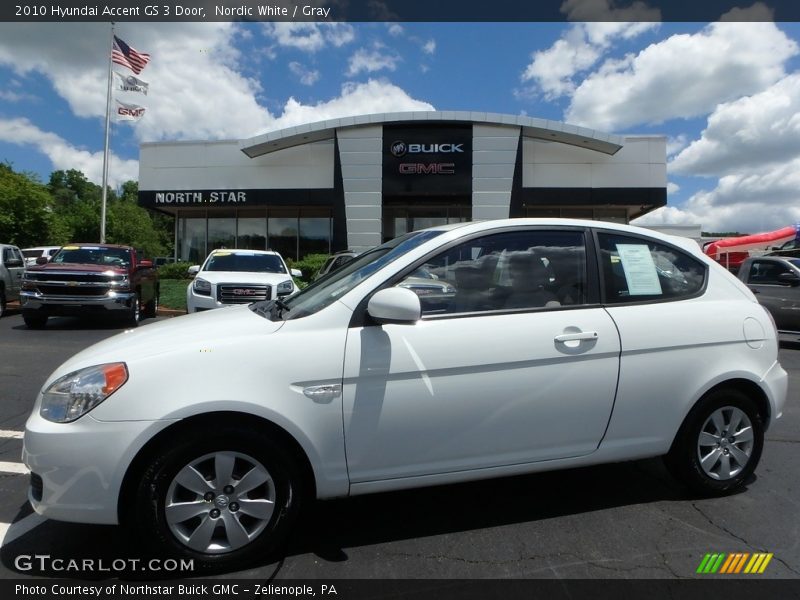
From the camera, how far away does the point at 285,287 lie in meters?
10.4

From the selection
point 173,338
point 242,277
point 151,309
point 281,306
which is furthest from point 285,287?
point 173,338

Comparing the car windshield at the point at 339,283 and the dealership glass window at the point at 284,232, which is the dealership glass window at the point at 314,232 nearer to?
the dealership glass window at the point at 284,232

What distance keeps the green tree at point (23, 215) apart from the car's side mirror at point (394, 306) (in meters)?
35.2

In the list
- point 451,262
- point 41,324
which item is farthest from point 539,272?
point 41,324

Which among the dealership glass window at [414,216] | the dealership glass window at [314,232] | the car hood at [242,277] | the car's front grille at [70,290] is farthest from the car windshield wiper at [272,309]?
the dealership glass window at [314,232]

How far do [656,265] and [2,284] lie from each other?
14.5m

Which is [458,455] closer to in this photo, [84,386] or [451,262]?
[451,262]

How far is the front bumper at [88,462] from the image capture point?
248cm

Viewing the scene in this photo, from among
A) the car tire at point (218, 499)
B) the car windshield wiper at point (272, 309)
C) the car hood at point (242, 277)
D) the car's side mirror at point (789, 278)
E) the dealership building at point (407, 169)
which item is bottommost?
the car tire at point (218, 499)

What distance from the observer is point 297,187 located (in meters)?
23.8

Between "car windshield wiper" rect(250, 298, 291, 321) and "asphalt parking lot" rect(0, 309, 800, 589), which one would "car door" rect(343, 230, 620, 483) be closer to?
"asphalt parking lot" rect(0, 309, 800, 589)

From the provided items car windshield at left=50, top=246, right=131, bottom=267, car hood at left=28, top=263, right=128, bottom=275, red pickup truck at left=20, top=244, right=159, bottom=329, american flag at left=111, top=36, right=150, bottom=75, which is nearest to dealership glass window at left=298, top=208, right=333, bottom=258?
american flag at left=111, top=36, right=150, bottom=75

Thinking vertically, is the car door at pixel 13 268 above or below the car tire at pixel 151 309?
above

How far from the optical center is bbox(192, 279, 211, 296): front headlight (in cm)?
1008
